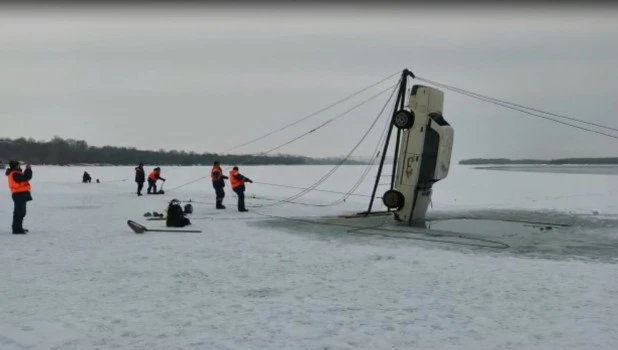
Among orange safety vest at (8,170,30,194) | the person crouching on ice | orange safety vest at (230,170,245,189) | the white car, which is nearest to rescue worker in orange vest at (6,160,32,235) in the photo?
orange safety vest at (8,170,30,194)

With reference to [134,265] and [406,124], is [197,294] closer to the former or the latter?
[134,265]

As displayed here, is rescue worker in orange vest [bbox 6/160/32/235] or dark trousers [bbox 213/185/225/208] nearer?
rescue worker in orange vest [bbox 6/160/32/235]

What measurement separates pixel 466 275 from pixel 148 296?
406cm

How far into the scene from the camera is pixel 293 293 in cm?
613

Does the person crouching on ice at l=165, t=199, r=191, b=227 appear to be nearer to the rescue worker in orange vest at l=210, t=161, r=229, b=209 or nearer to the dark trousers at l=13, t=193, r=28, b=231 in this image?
the dark trousers at l=13, t=193, r=28, b=231

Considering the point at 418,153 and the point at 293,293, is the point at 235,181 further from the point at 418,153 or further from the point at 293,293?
the point at 293,293

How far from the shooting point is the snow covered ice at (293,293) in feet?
15.3

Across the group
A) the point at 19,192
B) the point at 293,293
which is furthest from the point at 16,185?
the point at 293,293

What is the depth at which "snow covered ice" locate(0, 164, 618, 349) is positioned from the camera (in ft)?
15.3

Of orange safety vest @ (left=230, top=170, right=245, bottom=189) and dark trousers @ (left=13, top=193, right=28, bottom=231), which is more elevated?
orange safety vest @ (left=230, top=170, right=245, bottom=189)

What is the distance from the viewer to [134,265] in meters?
7.65

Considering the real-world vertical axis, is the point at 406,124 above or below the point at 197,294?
above

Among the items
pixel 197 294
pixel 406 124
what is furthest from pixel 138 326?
pixel 406 124

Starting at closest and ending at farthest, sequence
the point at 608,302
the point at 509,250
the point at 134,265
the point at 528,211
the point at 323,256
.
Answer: the point at 608,302, the point at 134,265, the point at 323,256, the point at 509,250, the point at 528,211
